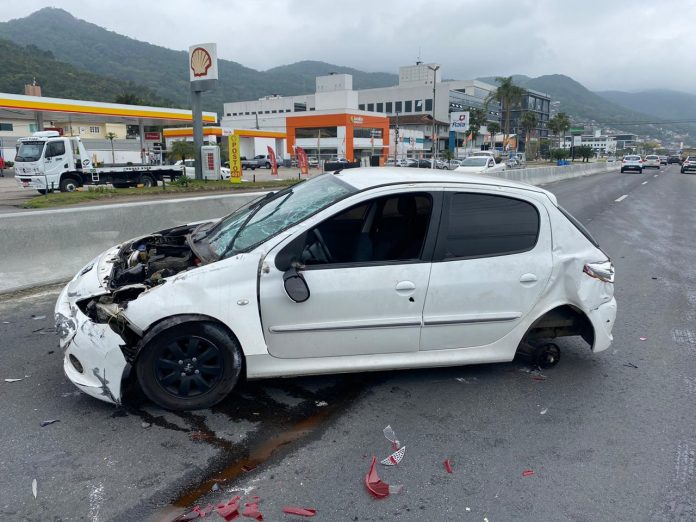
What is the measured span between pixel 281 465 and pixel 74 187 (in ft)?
71.9

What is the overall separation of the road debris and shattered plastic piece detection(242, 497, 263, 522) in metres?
0.59

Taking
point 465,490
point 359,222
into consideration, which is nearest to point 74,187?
point 359,222

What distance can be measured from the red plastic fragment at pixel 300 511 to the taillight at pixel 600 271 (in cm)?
272

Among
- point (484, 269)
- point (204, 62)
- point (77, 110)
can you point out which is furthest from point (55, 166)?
point (484, 269)

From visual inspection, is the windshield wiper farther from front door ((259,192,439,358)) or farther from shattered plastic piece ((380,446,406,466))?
A: shattered plastic piece ((380,446,406,466))

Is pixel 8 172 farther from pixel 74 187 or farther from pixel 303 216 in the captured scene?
pixel 303 216

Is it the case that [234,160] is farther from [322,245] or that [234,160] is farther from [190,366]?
[190,366]

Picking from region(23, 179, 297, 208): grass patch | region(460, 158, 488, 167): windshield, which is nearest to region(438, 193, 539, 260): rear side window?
region(23, 179, 297, 208): grass patch

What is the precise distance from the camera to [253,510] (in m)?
2.66

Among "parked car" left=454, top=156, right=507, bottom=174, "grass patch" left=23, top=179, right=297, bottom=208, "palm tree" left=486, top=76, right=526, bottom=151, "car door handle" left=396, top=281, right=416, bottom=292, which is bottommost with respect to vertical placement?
"grass patch" left=23, top=179, right=297, bottom=208

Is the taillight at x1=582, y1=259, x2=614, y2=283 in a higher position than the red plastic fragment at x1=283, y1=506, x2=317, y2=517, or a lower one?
higher

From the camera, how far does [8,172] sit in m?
38.9

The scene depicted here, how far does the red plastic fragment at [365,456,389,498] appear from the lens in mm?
2820

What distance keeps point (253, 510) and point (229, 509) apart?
121 mm
